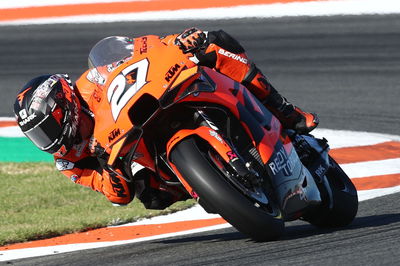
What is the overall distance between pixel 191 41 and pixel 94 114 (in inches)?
30.0

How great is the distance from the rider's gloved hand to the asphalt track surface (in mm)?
1162

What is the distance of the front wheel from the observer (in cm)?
488

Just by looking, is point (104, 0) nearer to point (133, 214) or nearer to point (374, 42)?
point (374, 42)

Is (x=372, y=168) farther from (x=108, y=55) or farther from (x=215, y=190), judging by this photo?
(x=215, y=190)

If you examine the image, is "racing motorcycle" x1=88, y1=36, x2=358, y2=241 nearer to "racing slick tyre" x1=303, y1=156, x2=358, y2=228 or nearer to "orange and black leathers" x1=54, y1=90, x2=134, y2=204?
"orange and black leathers" x1=54, y1=90, x2=134, y2=204

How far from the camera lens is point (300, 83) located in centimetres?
1245

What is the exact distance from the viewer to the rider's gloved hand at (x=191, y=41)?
5305 millimetres

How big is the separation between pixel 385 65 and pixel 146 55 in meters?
8.20

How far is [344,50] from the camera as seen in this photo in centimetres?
1380

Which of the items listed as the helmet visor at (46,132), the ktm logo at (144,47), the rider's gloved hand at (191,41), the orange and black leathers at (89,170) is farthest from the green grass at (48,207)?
the rider's gloved hand at (191,41)

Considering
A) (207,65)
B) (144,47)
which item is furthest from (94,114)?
(207,65)

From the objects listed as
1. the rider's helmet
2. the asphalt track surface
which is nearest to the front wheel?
the asphalt track surface

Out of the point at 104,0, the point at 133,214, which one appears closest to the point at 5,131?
the point at 133,214

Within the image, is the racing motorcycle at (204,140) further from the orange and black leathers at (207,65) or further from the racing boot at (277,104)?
the racing boot at (277,104)
